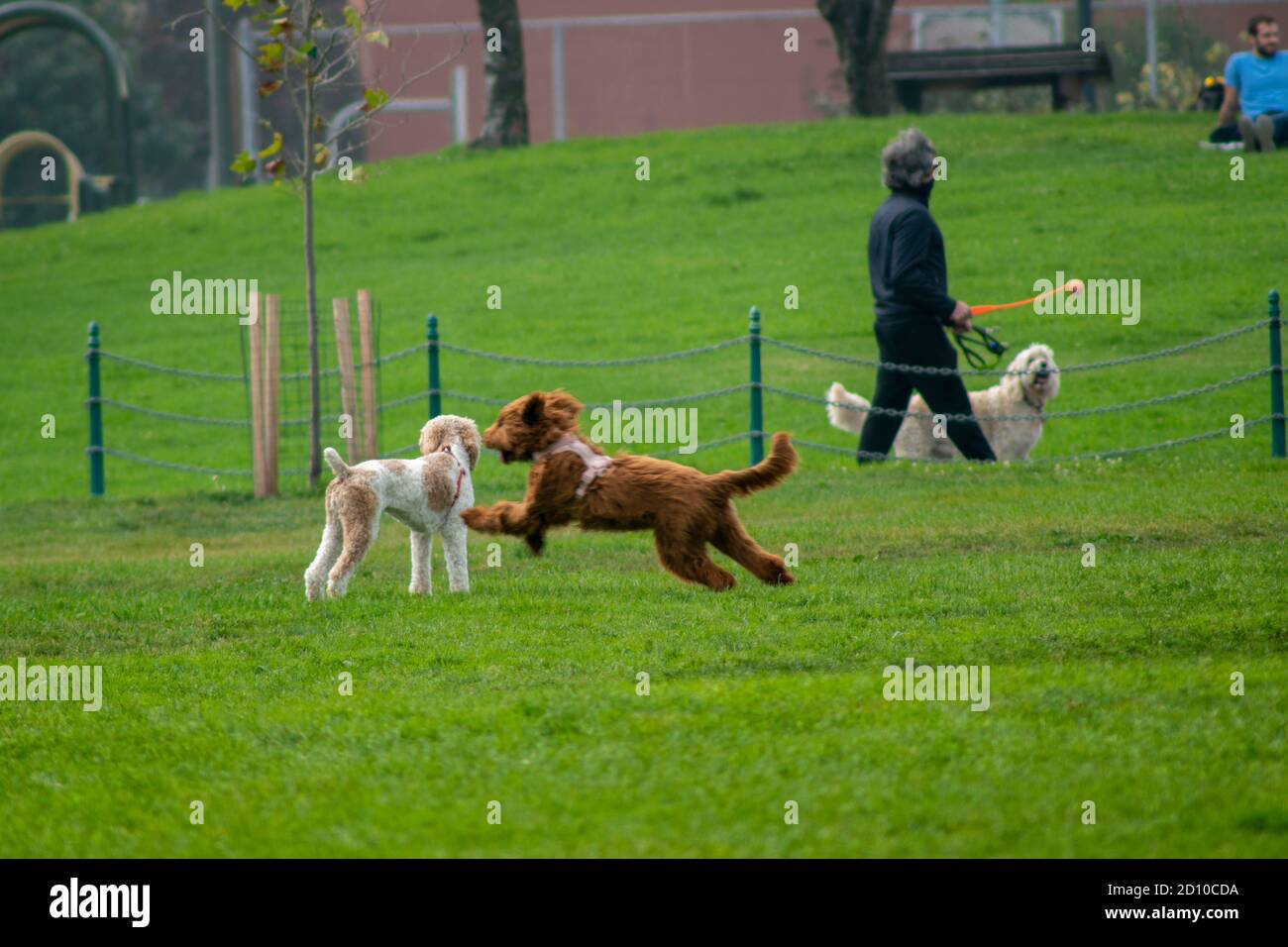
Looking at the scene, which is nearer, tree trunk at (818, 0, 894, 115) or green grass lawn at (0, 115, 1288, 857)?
green grass lawn at (0, 115, 1288, 857)

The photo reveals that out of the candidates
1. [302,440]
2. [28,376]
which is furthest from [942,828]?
[28,376]

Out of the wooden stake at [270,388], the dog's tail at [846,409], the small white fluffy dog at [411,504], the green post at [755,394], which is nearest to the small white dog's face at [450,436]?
the small white fluffy dog at [411,504]

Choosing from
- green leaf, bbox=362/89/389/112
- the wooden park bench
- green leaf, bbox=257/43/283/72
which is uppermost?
the wooden park bench

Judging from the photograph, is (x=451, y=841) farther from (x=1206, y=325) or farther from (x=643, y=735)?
(x=1206, y=325)

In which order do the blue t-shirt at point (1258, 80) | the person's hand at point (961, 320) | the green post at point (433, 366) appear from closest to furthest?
the person's hand at point (961, 320) → the green post at point (433, 366) → the blue t-shirt at point (1258, 80)

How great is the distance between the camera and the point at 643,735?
6.44m

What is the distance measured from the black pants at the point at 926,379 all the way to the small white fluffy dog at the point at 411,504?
5.10m

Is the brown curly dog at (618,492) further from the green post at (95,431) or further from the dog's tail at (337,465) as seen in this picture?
the green post at (95,431)

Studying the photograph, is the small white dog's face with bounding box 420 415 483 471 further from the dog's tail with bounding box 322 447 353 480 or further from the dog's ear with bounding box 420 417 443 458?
the dog's tail with bounding box 322 447 353 480

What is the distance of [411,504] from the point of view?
30.5ft

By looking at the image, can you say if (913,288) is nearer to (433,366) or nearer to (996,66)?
(433,366)

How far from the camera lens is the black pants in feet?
46.0

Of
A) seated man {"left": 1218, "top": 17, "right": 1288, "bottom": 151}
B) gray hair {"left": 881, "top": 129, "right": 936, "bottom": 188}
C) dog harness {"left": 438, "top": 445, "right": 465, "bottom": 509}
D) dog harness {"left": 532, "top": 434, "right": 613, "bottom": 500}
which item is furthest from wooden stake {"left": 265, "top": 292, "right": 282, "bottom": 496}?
seated man {"left": 1218, "top": 17, "right": 1288, "bottom": 151}

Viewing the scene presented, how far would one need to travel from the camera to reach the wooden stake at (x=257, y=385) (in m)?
15.1
